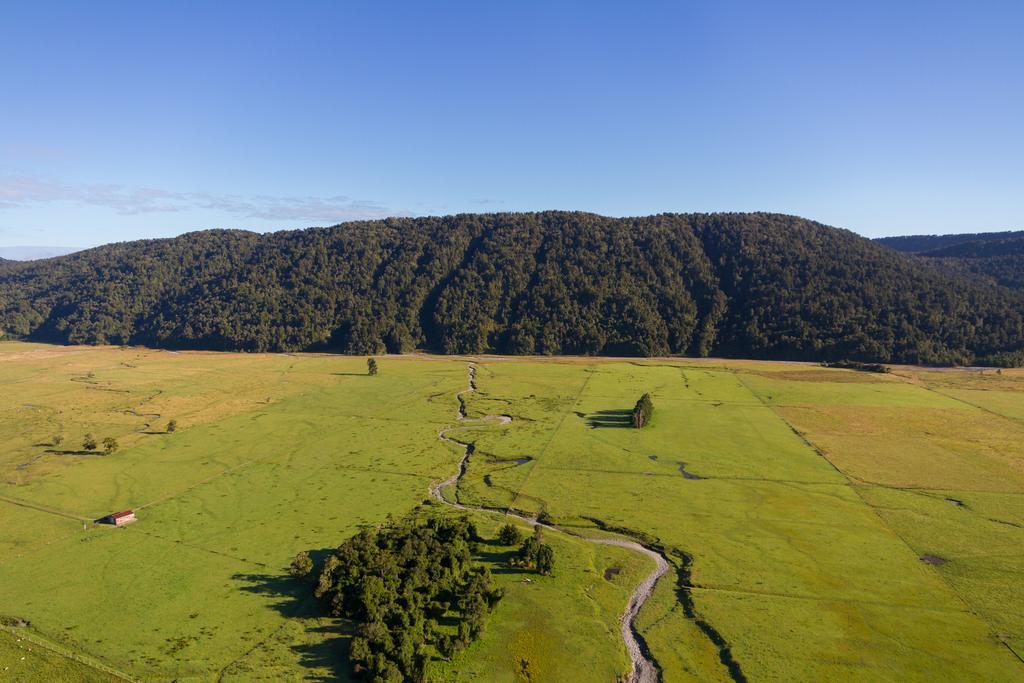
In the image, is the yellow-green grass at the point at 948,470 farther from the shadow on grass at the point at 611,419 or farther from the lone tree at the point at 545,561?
the lone tree at the point at 545,561

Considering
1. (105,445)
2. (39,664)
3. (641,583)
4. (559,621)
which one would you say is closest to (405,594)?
(559,621)

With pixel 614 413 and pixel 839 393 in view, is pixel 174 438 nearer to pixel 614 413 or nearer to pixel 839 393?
pixel 614 413

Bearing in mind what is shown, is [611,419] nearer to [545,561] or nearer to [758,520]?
[758,520]

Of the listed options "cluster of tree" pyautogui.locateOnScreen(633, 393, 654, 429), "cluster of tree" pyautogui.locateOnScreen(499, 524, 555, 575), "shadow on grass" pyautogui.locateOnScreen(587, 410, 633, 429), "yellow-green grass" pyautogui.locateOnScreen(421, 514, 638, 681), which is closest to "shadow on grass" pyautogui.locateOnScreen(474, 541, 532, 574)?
"yellow-green grass" pyautogui.locateOnScreen(421, 514, 638, 681)

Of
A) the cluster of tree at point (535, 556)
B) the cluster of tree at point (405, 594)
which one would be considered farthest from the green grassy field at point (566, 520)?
the cluster of tree at point (405, 594)

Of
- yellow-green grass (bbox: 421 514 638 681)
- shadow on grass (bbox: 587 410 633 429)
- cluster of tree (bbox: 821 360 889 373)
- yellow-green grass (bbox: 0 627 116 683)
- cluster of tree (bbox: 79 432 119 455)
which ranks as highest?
cluster of tree (bbox: 821 360 889 373)

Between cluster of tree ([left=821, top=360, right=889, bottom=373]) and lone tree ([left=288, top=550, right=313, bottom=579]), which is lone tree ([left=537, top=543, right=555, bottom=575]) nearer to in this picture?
lone tree ([left=288, top=550, right=313, bottom=579])
